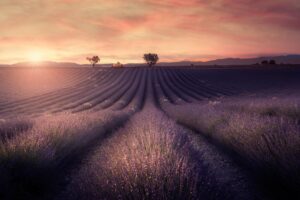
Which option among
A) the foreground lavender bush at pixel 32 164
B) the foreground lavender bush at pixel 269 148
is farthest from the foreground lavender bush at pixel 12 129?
the foreground lavender bush at pixel 269 148

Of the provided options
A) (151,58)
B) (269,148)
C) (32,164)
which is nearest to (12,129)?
(32,164)

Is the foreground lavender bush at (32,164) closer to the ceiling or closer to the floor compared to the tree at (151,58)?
closer to the floor

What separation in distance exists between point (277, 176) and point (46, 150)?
12.9ft

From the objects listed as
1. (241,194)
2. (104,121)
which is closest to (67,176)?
(241,194)

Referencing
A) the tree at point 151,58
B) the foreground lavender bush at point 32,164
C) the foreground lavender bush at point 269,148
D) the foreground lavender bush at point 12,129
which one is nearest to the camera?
the foreground lavender bush at point 269,148

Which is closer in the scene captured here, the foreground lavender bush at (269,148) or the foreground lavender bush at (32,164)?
the foreground lavender bush at (269,148)

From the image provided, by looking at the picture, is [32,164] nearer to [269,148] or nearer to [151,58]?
[269,148]

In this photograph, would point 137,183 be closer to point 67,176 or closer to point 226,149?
point 67,176

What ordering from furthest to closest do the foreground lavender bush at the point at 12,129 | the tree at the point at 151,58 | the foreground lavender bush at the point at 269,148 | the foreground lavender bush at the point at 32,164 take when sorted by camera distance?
the tree at the point at 151,58 → the foreground lavender bush at the point at 12,129 → the foreground lavender bush at the point at 32,164 → the foreground lavender bush at the point at 269,148

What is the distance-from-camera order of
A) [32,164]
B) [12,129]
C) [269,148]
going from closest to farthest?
[32,164] < [269,148] < [12,129]

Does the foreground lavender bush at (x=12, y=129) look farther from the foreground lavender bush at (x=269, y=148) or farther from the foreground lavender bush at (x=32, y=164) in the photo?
the foreground lavender bush at (x=269, y=148)

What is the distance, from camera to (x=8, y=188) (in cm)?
441

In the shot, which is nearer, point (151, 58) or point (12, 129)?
point (12, 129)

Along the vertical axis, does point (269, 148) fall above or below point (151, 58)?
below
